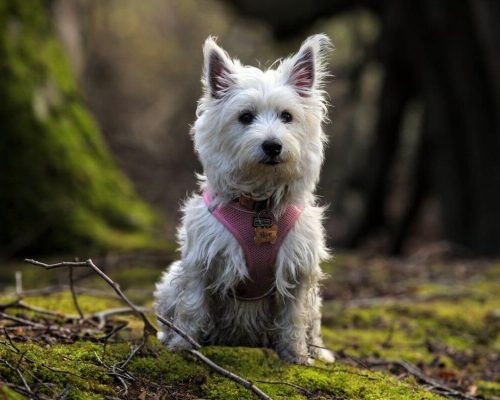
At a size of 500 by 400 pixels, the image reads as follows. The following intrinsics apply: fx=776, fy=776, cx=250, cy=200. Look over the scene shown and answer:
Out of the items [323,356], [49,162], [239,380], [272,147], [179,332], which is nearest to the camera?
[239,380]

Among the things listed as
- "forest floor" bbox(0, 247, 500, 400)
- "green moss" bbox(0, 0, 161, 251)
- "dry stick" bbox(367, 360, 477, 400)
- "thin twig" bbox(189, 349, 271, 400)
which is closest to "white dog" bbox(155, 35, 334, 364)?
"forest floor" bbox(0, 247, 500, 400)

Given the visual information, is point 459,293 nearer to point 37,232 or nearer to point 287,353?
point 287,353

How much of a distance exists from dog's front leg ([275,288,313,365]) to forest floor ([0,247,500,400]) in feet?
0.31

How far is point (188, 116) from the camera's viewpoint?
21625 mm

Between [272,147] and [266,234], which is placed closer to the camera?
[272,147]

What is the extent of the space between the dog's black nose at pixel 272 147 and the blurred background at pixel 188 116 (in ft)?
3.20

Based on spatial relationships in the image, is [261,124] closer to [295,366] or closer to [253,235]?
[253,235]

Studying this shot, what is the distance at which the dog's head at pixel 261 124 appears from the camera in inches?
164

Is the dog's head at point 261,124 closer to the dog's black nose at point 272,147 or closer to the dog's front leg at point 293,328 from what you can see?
the dog's black nose at point 272,147

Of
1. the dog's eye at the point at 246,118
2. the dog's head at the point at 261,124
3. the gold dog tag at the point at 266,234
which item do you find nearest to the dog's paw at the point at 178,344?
the gold dog tag at the point at 266,234

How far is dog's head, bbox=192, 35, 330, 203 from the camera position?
416cm

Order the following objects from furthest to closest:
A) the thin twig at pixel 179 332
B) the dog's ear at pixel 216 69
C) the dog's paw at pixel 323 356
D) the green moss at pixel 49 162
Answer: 1. the green moss at pixel 49 162
2. the dog's paw at pixel 323 356
3. the dog's ear at pixel 216 69
4. the thin twig at pixel 179 332

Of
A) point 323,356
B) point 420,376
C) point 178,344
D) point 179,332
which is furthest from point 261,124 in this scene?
point 420,376

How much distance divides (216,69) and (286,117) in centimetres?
52
